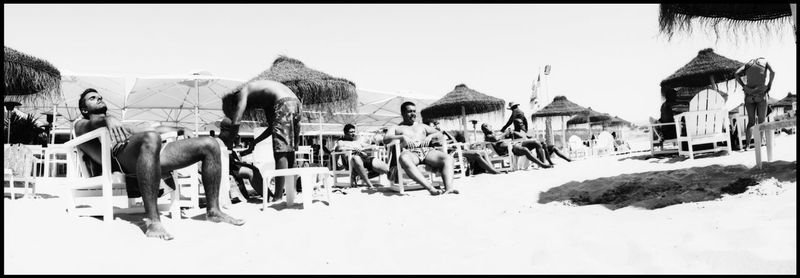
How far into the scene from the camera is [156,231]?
2656 millimetres

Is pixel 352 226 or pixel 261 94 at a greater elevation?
pixel 261 94

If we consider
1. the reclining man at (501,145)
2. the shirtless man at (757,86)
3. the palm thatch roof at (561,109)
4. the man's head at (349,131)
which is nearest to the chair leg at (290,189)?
the man's head at (349,131)

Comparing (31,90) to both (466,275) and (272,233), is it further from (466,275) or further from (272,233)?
(466,275)

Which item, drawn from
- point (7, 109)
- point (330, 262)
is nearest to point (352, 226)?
point (330, 262)

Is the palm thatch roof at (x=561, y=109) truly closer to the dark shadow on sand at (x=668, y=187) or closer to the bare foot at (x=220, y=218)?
the dark shadow on sand at (x=668, y=187)

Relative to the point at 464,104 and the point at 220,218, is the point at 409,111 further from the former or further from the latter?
the point at 464,104

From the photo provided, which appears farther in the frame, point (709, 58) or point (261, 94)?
point (709, 58)

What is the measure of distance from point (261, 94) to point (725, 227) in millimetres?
3567

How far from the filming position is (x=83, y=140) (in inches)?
107

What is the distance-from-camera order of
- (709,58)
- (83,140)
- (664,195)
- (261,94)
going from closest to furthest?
(83,140), (664,195), (261,94), (709,58)

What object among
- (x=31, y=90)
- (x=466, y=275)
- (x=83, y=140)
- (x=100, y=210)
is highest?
(x=31, y=90)

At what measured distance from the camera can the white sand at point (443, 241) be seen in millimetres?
1969

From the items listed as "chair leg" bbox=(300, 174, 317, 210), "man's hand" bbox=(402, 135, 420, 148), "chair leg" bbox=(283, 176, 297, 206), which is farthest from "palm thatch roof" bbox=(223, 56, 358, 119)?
"chair leg" bbox=(300, 174, 317, 210)

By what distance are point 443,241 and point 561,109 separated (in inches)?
544
